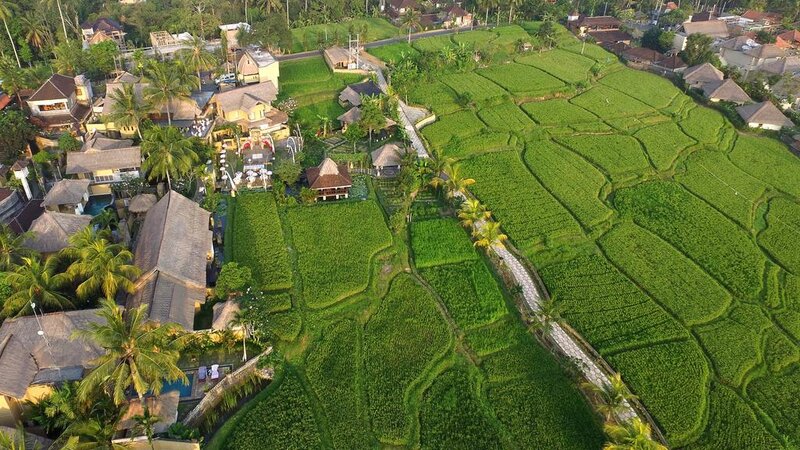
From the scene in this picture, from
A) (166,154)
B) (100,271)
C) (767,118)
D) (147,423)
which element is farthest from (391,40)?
(147,423)

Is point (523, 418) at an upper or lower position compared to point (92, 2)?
lower

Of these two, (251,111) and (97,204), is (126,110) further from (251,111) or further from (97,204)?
(251,111)

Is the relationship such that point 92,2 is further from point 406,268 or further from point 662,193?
point 662,193

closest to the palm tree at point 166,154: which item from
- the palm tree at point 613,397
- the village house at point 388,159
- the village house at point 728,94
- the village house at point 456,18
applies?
the village house at point 388,159

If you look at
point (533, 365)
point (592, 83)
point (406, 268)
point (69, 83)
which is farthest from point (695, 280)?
point (69, 83)

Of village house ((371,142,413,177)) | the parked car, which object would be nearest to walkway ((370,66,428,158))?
village house ((371,142,413,177))

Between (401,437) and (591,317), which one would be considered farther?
(591,317)

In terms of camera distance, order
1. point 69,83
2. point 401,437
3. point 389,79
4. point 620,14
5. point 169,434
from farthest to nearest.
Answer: point 620,14
point 389,79
point 69,83
point 401,437
point 169,434
